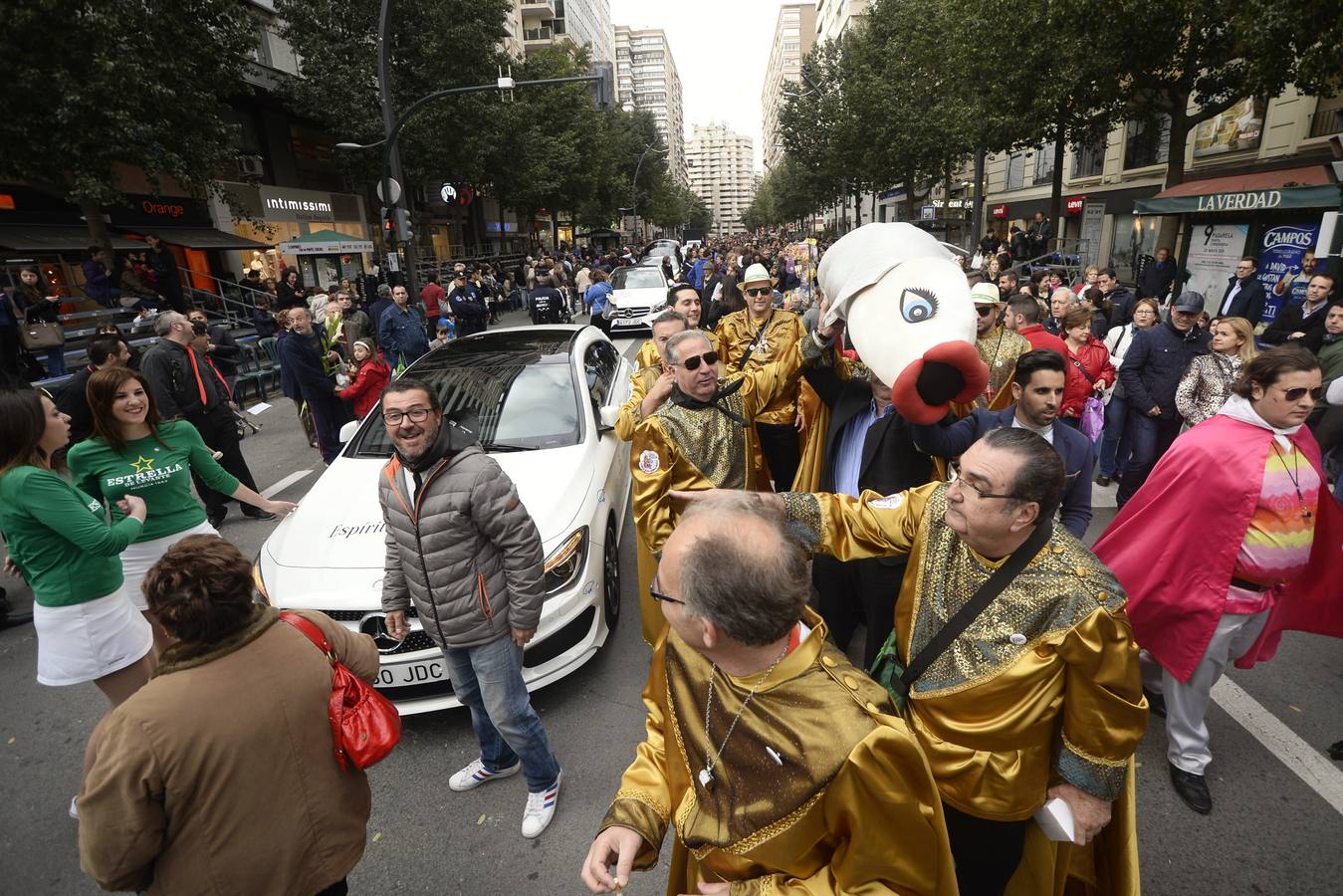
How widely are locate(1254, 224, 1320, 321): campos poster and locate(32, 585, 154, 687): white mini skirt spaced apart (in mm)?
A: 16851

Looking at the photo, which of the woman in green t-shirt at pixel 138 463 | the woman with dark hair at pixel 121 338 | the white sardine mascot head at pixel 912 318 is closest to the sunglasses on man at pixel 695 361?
the white sardine mascot head at pixel 912 318

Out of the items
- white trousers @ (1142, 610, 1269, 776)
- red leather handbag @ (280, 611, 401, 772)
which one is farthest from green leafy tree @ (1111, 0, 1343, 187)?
red leather handbag @ (280, 611, 401, 772)

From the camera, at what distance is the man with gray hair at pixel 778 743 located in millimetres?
1198

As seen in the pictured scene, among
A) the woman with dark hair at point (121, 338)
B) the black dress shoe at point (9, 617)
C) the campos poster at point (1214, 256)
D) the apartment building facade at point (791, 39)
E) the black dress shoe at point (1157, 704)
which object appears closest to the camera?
the black dress shoe at point (1157, 704)

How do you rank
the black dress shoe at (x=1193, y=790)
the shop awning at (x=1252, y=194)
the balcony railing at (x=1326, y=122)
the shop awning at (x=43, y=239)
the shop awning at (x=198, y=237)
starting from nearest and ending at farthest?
the black dress shoe at (x=1193, y=790), the shop awning at (x=1252, y=194), the balcony railing at (x=1326, y=122), the shop awning at (x=43, y=239), the shop awning at (x=198, y=237)

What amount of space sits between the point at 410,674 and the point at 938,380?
262 centimetres

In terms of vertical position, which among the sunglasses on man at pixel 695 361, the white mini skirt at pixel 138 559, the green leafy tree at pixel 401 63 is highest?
the green leafy tree at pixel 401 63

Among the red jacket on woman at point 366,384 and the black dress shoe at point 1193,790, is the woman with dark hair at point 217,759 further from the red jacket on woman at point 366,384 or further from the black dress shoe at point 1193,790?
the red jacket on woman at point 366,384

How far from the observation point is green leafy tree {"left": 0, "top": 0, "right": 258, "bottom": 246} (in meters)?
11.0

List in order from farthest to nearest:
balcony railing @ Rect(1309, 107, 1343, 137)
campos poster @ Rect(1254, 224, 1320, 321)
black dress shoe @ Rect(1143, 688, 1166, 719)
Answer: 1. balcony railing @ Rect(1309, 107, 1343, 137)
2. campos poster @ Rect(1254, 224, 1320, 321)
3. black dress shoe @ Rect(1143, 688, 1166, 719)

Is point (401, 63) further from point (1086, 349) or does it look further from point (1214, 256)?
point (1214, 256)

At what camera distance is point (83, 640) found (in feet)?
9.23

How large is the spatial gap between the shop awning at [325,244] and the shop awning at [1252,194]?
2581cm

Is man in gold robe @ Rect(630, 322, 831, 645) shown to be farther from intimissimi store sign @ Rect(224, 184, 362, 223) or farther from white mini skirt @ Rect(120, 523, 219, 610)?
intimissimi store sign @ Rect(224, 184, 362, 223)
